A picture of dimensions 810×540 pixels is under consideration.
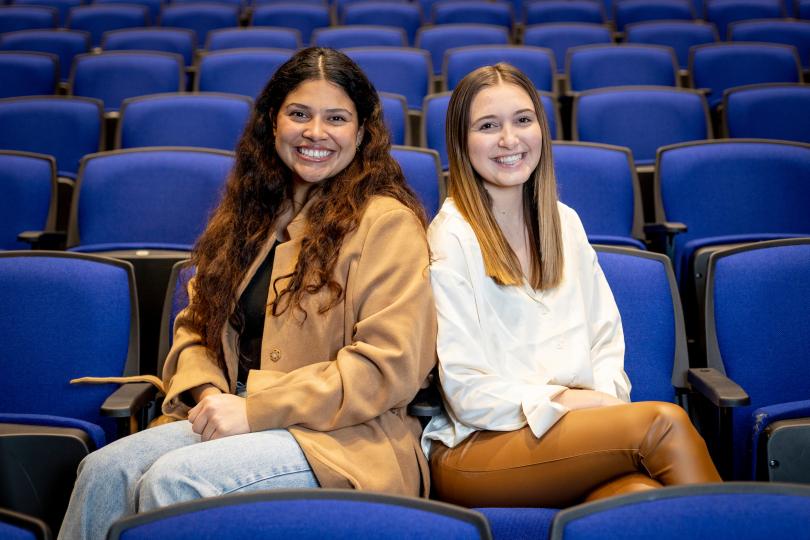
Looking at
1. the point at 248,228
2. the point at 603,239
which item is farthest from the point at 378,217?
the point at 603,239

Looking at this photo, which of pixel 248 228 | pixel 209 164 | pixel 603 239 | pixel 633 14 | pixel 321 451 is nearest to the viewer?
pixel 321 451

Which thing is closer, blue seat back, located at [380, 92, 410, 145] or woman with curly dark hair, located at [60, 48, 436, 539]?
woman with curly dark hair, located at [60, 48, 436, 539]

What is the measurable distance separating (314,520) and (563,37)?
119 inches

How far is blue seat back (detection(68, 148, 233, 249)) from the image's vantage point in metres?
1.79

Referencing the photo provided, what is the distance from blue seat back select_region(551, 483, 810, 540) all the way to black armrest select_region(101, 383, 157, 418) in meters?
0.69

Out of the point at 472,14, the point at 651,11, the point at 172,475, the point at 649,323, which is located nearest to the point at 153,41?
the point at 472,14

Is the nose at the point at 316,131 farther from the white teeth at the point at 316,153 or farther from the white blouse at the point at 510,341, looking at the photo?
the white blouse at the point at 510,341

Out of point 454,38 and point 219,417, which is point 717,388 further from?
point 454,38

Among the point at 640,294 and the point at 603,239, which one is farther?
the point at 603,239

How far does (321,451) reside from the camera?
1.07 metres

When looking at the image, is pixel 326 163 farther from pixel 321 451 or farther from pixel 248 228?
pixel 321 451

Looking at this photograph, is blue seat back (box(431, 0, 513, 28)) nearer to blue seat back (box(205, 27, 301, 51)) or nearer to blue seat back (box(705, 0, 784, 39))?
blue seat back (box(205, 27, 301, 51))

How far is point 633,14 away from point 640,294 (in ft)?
9.30

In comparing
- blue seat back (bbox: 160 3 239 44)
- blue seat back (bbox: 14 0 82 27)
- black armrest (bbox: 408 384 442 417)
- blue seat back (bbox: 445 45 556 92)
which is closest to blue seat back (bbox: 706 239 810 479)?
black armrest (bbox: 408 384 442 417)
